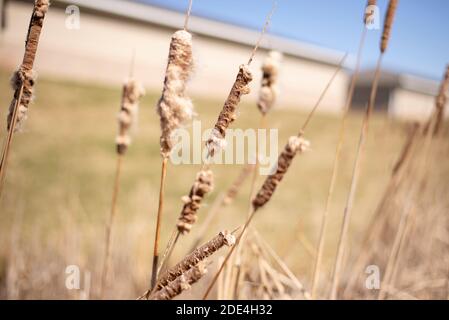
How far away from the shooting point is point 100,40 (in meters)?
9.16

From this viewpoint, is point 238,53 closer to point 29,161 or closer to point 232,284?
point 29,161

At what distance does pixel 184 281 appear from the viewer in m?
0.52

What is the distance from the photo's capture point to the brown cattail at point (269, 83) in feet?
2.78

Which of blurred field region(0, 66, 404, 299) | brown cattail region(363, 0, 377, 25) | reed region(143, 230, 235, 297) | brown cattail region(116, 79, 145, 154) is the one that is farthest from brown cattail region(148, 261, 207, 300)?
blurred field region(0, 66, 404, 299)

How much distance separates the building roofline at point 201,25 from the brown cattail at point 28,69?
744 cm


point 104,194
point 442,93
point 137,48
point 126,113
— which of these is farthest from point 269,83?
point 137,48

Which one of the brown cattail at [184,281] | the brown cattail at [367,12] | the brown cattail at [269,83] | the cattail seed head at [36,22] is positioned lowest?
the brown cattail at [184,281]

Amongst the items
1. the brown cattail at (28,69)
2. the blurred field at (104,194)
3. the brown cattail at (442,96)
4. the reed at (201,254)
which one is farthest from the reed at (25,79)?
the brown cattail at (442,96)

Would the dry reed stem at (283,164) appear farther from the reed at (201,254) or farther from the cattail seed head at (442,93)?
the cattail seed head at (442,93)

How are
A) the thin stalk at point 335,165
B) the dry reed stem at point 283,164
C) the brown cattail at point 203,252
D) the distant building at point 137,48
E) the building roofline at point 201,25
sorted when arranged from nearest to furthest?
the brown cattail at point 203,252 < the dry reed stem at point 283,164 < the thin stalk at point 335,165 < the distant building at point 137,48 < the building roofline at point 201,25

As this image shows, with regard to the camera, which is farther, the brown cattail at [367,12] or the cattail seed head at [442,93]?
the cattail seed head at [442,93]

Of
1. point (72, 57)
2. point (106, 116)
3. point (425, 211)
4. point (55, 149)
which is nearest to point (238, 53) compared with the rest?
point (72, 57)

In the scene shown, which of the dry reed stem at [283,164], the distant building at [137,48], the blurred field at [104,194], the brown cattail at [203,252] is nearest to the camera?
the brown cattail at [203,252]
